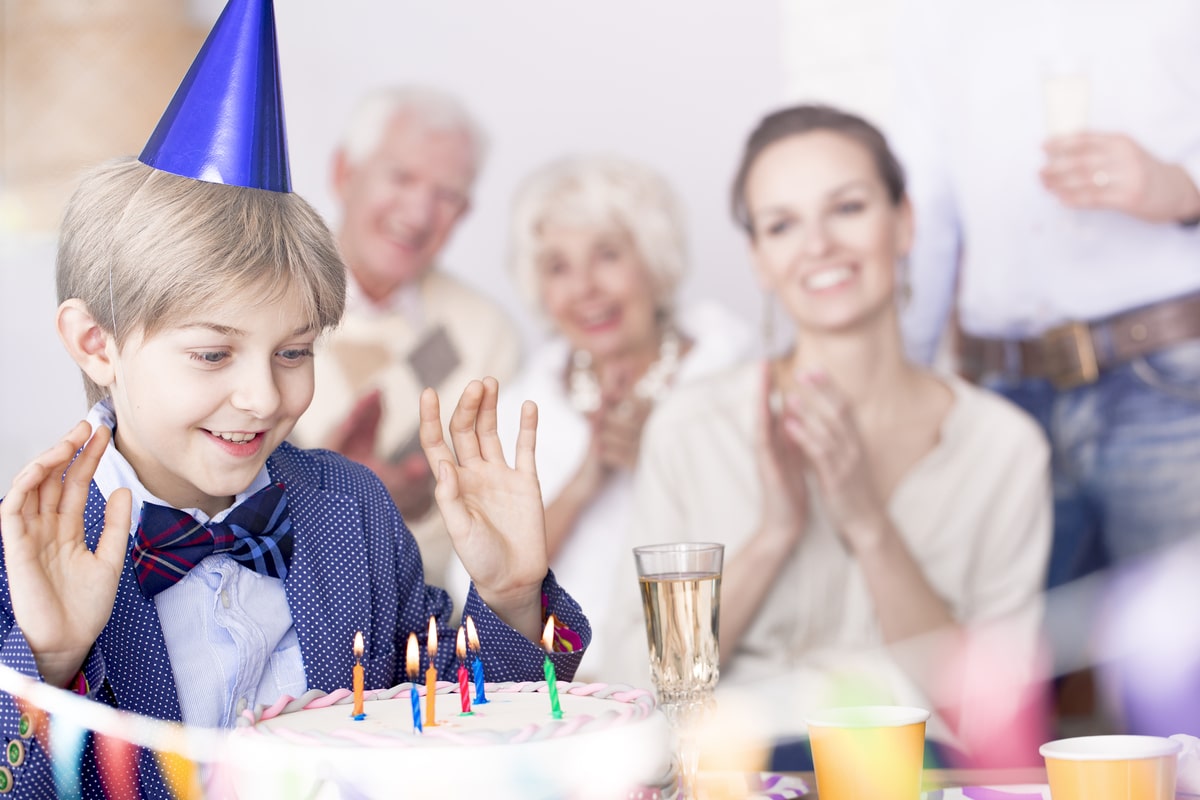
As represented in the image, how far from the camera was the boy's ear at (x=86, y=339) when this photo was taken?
1104 mm

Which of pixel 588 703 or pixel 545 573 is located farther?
pixel 545 573

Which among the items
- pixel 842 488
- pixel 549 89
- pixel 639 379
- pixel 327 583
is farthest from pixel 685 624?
pixel 549 89

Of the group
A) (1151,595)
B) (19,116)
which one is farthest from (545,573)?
(19,116)

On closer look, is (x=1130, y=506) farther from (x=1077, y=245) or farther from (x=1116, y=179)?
(x=1116, y=179)

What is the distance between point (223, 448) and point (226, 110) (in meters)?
0.29

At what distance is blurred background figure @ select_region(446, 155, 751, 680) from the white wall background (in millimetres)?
54

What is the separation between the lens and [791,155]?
2.56 meters

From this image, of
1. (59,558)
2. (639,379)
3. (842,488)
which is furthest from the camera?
(639,379)

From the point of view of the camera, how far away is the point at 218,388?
1045mm

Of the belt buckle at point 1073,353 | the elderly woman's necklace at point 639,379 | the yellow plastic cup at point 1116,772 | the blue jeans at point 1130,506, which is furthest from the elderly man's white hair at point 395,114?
the yellow plastic cup at point 1116,772

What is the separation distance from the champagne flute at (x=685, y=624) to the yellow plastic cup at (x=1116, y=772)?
0.25 meters

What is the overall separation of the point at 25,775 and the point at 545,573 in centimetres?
47

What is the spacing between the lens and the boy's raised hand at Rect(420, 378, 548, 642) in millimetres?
1112

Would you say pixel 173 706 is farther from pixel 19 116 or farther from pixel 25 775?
pixel 19 116
